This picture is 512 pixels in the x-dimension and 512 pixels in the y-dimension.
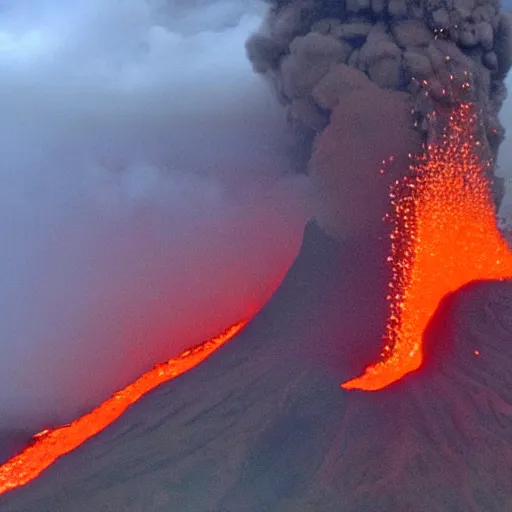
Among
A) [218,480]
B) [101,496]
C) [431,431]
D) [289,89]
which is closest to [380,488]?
[431,431]

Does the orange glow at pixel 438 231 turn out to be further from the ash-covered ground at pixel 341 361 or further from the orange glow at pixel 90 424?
the orange glow at pixel 90 424

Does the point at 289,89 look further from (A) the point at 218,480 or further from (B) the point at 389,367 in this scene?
(A) the point at 218,480

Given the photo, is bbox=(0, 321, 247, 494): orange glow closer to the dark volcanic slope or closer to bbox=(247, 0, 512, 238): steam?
the dark volcanic slope

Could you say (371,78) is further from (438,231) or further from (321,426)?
(321,426)

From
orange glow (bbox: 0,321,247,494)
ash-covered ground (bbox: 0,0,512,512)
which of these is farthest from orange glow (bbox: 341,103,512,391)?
orange glow (bbox: 0,321,247,494)

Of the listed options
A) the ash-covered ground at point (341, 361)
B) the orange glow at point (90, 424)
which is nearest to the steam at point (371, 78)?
the ash-covered ground at point (341, 361)

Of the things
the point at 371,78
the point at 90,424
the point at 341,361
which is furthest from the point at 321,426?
the point at 371,78
